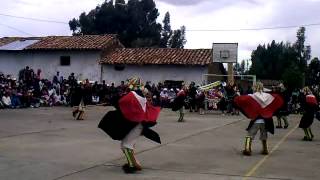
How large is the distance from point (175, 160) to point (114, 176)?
7.30 ft

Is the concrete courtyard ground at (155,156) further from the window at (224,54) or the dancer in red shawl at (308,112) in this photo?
the window at (224,54)

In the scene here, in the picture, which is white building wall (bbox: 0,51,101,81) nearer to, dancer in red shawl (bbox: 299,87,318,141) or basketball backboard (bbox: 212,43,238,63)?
basketball backboard (bbox: 212,43,238,63)

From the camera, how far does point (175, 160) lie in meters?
11.4

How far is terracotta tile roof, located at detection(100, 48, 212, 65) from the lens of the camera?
39625mm

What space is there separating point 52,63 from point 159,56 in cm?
829

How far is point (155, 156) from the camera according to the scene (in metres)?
12.0

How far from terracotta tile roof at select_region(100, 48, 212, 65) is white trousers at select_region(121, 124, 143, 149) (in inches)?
1136

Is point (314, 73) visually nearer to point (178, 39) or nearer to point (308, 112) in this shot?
point (178, 39)

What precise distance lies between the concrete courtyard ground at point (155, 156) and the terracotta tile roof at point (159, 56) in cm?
2165

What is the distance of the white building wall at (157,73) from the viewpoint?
1555 inches

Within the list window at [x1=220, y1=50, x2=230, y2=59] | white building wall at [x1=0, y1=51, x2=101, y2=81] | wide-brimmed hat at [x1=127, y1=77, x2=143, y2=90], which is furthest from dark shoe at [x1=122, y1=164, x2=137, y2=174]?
white building wall at [x1=0, y1=51, x2=101, y2=81]

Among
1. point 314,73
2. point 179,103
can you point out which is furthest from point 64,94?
point 314,73

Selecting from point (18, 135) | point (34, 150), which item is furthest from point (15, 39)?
point (34, 150)

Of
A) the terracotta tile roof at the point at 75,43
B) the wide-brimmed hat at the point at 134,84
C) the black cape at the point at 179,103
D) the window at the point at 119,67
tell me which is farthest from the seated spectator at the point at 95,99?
the wide-brimmed hat at the point at 134,84
